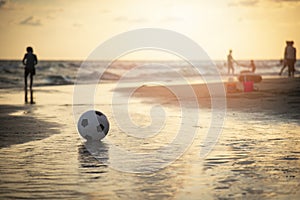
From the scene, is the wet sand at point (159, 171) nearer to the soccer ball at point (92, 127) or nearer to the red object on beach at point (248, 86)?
the soccer ball at point (92, 127)

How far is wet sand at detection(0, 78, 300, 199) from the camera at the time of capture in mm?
5641

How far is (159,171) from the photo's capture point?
6.85 metres

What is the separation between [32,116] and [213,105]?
679 centimetres

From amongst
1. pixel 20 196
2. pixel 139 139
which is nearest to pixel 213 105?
pixel 139 139

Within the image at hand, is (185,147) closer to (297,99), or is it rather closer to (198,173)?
(198,173)

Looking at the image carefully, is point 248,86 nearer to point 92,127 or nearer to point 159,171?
point 92,127

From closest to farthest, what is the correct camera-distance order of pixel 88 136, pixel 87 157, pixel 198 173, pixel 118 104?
pixel 198 173 → pixel 87 157 → pixel 88 136 → pixel 118 104

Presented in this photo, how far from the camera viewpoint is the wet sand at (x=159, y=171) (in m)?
5.64

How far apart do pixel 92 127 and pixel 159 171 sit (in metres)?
3.29

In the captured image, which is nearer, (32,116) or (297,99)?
(32,116)

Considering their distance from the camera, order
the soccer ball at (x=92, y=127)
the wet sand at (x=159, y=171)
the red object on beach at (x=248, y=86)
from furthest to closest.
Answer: the red object on beach at (x=248, y=86), the soccer ball at (x=92, y=127), the wet sand at (x=159, y=171)

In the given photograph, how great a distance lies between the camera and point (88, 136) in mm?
9867

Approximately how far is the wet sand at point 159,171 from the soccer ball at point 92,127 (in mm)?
238

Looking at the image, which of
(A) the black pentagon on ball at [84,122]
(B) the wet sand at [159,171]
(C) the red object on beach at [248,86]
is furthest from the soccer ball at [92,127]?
(C) the red object on beach at [248,86]
